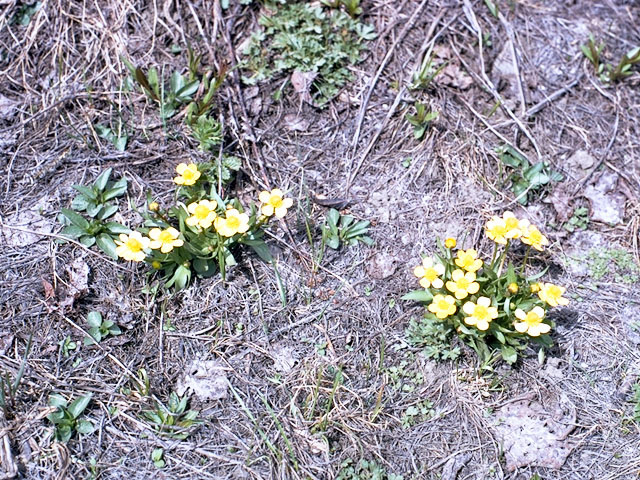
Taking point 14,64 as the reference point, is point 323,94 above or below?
below

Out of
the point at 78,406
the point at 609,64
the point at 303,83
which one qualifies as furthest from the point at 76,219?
the point at 609,64

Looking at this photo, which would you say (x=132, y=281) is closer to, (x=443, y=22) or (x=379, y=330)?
(x=379, y=330)

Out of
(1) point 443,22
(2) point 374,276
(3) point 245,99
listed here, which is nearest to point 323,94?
(3) point 245,99

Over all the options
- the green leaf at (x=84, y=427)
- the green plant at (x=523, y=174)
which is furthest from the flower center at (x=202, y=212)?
the green plant at (x=523, y=174)

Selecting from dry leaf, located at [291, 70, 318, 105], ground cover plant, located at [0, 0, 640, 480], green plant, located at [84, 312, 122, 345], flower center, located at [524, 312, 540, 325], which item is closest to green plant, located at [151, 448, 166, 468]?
ground cover plant, located at [0, 0, 640, 480]

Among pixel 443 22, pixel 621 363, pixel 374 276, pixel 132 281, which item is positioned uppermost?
pixel 443 22

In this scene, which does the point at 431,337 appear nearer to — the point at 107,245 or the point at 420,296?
the point at 420,296
